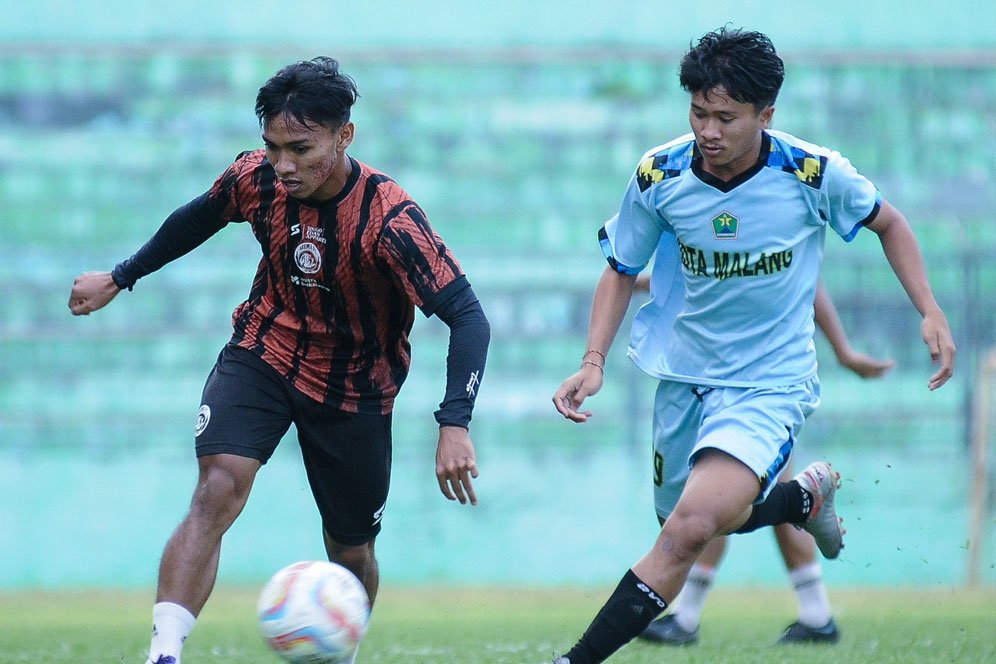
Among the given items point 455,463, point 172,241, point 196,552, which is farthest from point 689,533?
point 172,241

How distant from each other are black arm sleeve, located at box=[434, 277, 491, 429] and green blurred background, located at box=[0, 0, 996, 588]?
6.20 metres

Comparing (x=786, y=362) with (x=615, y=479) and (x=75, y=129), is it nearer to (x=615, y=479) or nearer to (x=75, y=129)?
(x=615, y=479)

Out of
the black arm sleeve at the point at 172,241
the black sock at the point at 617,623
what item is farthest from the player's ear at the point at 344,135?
the black sock at the point at 617,623

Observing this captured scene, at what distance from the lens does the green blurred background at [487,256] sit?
10742 mm

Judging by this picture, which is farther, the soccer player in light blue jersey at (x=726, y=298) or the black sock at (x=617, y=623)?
the soccer player in light blue jersey at (x=726, y=298)

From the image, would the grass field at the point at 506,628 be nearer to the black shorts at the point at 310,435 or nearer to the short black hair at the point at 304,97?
the black shorts at the point at 310,435

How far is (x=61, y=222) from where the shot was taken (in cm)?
1105

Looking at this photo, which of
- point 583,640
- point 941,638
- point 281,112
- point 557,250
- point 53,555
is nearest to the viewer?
point 583,640

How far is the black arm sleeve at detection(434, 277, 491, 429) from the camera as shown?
447 cm

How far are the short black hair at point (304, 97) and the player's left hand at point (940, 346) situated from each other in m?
1.99

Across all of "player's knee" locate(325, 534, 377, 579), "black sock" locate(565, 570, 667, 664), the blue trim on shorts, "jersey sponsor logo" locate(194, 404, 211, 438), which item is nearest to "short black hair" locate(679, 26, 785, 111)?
the blue trim on shorts

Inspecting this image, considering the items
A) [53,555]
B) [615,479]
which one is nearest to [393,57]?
[615,479]

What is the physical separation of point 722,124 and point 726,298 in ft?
2.01

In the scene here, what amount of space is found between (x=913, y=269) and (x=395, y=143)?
7.18m
